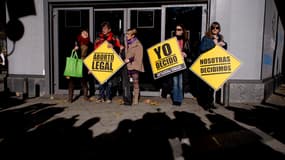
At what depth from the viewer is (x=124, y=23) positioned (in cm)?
744

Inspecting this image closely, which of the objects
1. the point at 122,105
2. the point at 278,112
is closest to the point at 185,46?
the point at 122,105

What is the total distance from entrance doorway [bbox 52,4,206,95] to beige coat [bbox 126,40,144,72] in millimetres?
1514

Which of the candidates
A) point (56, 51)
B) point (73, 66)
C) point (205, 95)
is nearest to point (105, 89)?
point (73, 66)

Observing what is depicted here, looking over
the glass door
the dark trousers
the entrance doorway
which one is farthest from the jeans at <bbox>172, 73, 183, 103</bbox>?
the glass door

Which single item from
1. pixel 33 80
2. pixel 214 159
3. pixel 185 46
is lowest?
pixel 214 159

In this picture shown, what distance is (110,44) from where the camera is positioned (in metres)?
6.05

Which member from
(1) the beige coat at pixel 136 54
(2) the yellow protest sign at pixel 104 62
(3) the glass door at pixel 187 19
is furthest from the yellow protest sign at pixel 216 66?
(2) the yellow protest sign at pixel 104 62

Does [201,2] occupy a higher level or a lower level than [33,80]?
higher

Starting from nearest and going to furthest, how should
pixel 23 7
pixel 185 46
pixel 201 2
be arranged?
1. pixel 185 46
2. pixel 201 2
3. pixel 23 7

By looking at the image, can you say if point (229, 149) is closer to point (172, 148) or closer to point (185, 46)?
point (172, 148)

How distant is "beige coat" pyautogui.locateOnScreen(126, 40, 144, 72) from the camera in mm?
5867

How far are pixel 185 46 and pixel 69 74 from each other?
116 inches

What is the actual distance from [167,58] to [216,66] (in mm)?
1114

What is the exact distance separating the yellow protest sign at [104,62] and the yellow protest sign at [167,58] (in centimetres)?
81
